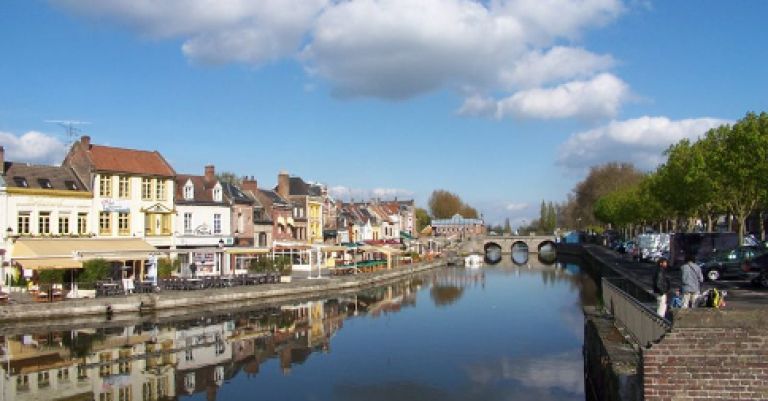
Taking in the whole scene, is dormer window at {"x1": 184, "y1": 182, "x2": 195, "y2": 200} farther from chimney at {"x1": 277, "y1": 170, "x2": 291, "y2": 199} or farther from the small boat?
the small boat

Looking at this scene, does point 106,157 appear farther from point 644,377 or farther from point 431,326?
point 644,377

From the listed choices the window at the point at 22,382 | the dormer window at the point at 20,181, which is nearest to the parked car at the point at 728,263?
the window at the point at 22,382

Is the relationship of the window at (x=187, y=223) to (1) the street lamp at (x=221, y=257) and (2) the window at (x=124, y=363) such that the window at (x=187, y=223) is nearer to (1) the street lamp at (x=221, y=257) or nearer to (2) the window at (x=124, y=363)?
(1) the street lamp at (x=221, y=257)

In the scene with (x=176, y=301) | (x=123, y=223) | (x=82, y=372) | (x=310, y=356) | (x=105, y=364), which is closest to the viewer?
(x=82, y=372)

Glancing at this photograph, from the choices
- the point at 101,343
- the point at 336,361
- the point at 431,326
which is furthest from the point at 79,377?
the point at 431,326

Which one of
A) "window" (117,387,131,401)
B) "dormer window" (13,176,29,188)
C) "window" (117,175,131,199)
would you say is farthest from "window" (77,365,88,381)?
"window" (117,175,131,199)

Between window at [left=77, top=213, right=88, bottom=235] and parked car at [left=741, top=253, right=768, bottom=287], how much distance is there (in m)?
37.8

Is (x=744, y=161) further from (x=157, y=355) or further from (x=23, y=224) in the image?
(x=23, y=224)

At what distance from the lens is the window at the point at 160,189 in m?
50.1

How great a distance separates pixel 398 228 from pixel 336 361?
8968cm

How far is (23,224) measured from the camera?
135 ft

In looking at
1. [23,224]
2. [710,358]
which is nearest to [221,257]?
[23,224]

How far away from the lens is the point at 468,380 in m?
22.5

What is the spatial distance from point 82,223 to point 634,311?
38.1 meters
